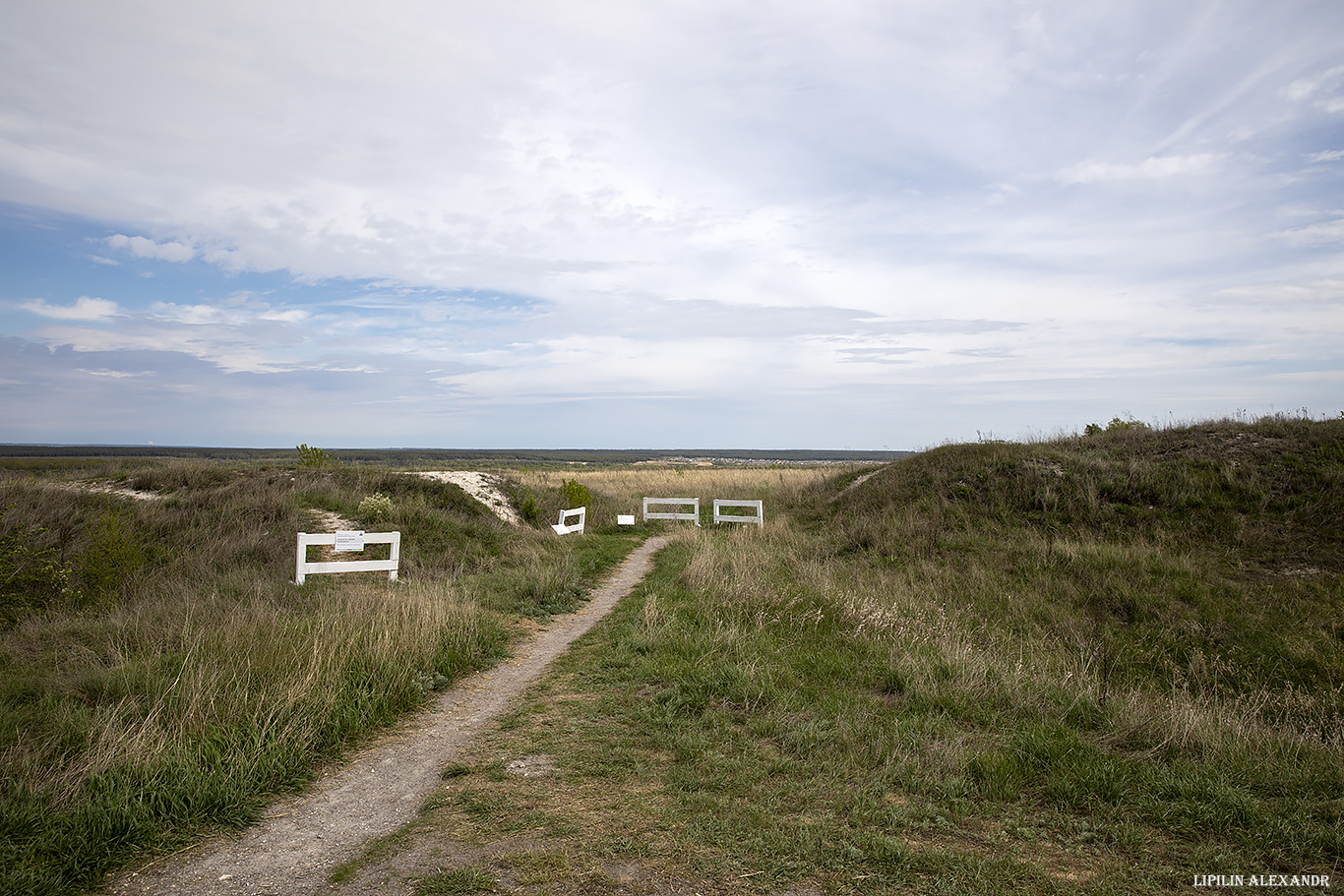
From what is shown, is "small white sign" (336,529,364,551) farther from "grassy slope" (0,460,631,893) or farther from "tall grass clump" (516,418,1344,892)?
"tall grass clump" (516,418,1344,892)

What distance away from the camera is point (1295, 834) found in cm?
411

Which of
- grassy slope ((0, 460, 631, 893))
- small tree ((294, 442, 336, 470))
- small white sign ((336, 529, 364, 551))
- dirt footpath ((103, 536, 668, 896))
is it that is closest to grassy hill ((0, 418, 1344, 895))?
grassy slope ((0, 460, 631, 893))

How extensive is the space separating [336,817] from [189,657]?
Result: 7.71ft

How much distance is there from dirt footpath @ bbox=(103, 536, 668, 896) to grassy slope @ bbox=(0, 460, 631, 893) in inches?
8.8

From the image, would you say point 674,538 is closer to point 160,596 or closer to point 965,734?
point 160,596

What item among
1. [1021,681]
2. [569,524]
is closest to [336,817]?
[1021,681]

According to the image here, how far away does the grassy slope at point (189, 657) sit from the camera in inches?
159

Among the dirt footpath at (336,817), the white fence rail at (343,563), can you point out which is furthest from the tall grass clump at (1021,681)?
the white fence rail at (343,563)

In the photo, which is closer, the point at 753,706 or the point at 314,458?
the point at 753,706

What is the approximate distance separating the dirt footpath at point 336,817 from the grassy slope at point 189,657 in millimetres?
224

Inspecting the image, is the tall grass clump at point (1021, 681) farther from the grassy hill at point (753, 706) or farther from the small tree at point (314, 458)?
the small tree at point (314, 458)

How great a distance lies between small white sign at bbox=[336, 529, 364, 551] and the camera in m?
10.9

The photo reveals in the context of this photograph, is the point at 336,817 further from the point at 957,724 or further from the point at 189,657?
the point at 957,724

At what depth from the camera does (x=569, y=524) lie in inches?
780
